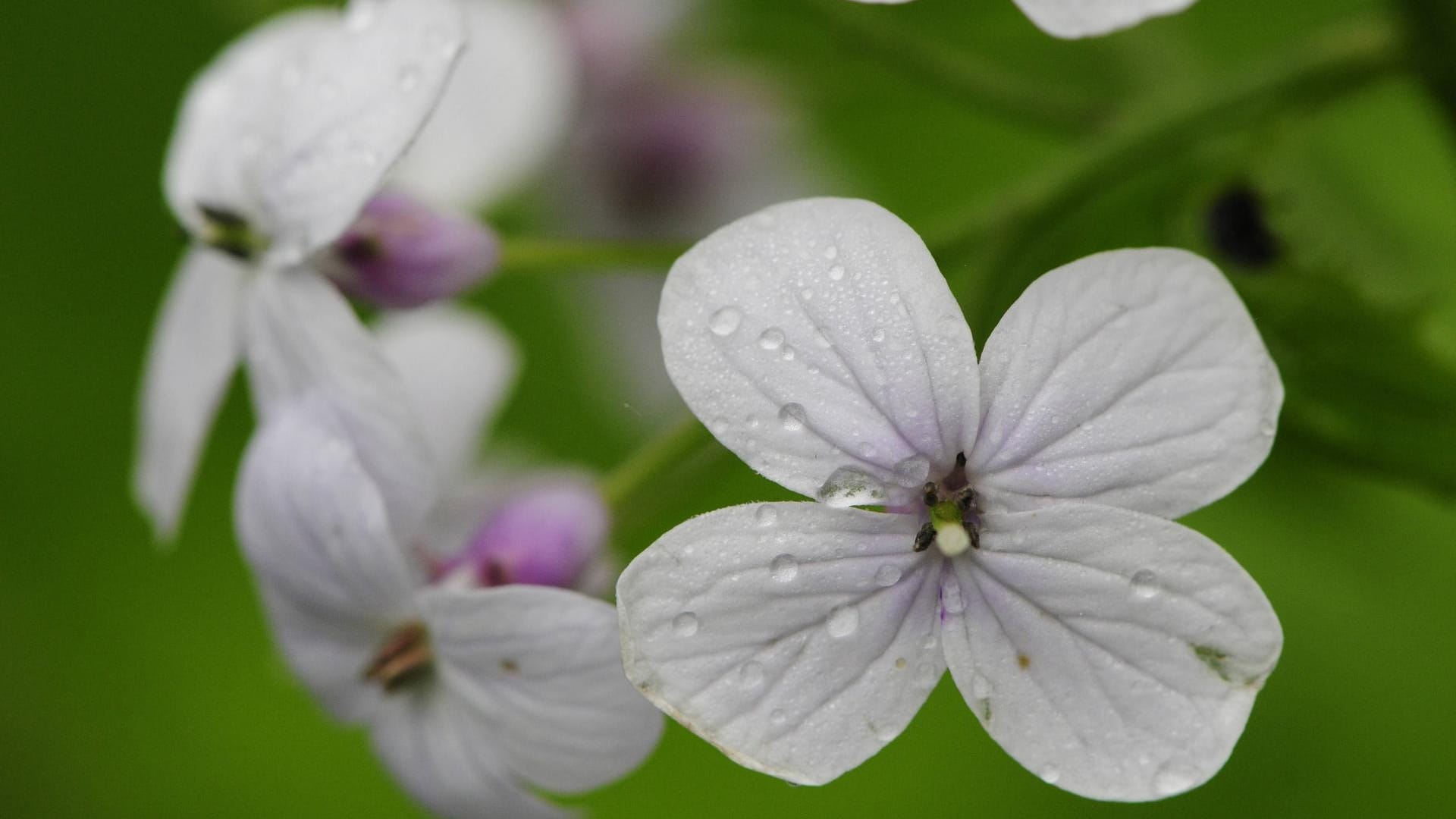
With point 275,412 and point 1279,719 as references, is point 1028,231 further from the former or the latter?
point 1279,719

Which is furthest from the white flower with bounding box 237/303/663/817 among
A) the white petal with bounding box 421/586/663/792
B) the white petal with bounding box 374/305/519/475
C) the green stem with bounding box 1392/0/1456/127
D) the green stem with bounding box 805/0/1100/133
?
the green stem with bounding box 1392/0/1456/127

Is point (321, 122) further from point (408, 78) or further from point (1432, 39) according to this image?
point (1432, 39)

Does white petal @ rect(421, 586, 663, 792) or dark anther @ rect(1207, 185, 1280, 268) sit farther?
dark anther @ rect(1207, 185, 1280, 268)

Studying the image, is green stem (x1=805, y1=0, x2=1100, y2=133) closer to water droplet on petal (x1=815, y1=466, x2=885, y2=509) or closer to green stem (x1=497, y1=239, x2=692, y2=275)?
green stem (x1=497, y1=239, x2=692, y2=275)

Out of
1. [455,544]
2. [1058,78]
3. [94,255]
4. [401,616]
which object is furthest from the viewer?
[94,255]

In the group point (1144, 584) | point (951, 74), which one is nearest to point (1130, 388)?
point (1144, 584)

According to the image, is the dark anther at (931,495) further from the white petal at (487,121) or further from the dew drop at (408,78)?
the white petal at (487,121)

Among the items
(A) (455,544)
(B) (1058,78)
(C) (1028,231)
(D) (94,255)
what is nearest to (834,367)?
(C) (1028,231)
